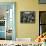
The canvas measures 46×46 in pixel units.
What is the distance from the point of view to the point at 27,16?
187 inches

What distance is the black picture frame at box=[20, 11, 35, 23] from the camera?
186 inches

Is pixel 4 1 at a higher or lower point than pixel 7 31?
higher

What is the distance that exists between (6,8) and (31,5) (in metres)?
0.88

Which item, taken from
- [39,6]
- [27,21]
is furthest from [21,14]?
[39,6]

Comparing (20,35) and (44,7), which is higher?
(44,7)

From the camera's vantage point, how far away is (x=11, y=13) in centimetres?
479

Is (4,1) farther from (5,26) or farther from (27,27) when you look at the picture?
(27,27)

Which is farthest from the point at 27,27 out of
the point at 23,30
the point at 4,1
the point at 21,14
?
the point at 4,1

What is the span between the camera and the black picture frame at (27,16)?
473cm

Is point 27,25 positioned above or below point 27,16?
below

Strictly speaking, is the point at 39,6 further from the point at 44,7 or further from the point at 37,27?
the point at 37,27

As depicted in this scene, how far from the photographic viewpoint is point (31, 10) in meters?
4.71

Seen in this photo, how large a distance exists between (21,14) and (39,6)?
67cm

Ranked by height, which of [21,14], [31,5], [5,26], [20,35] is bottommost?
[20,35]
